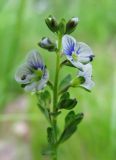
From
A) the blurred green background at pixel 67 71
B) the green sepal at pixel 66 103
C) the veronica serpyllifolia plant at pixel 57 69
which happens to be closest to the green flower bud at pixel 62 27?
the veronica serpyllifolia plant at pixel 57 69

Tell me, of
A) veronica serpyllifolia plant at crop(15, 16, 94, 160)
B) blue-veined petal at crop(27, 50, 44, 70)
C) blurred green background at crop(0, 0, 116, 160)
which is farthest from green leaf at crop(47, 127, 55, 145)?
blurred green background at crop(0, 0, 116, 160)

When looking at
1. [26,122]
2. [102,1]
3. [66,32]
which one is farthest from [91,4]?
[66,32]

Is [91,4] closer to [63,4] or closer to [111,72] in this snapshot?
[63,4]

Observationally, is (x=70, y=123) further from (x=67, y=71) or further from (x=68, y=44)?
(x=67, y=71)

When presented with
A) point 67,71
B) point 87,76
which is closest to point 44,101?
point 87,76

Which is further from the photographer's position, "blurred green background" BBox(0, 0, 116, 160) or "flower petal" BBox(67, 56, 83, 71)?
"blurred green background" BBox(0, 0, 116, 160)

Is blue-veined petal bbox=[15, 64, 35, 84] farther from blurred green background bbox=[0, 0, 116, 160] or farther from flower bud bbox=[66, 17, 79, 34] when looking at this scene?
blurred green background bbox=[0, 0, 116, 160]
